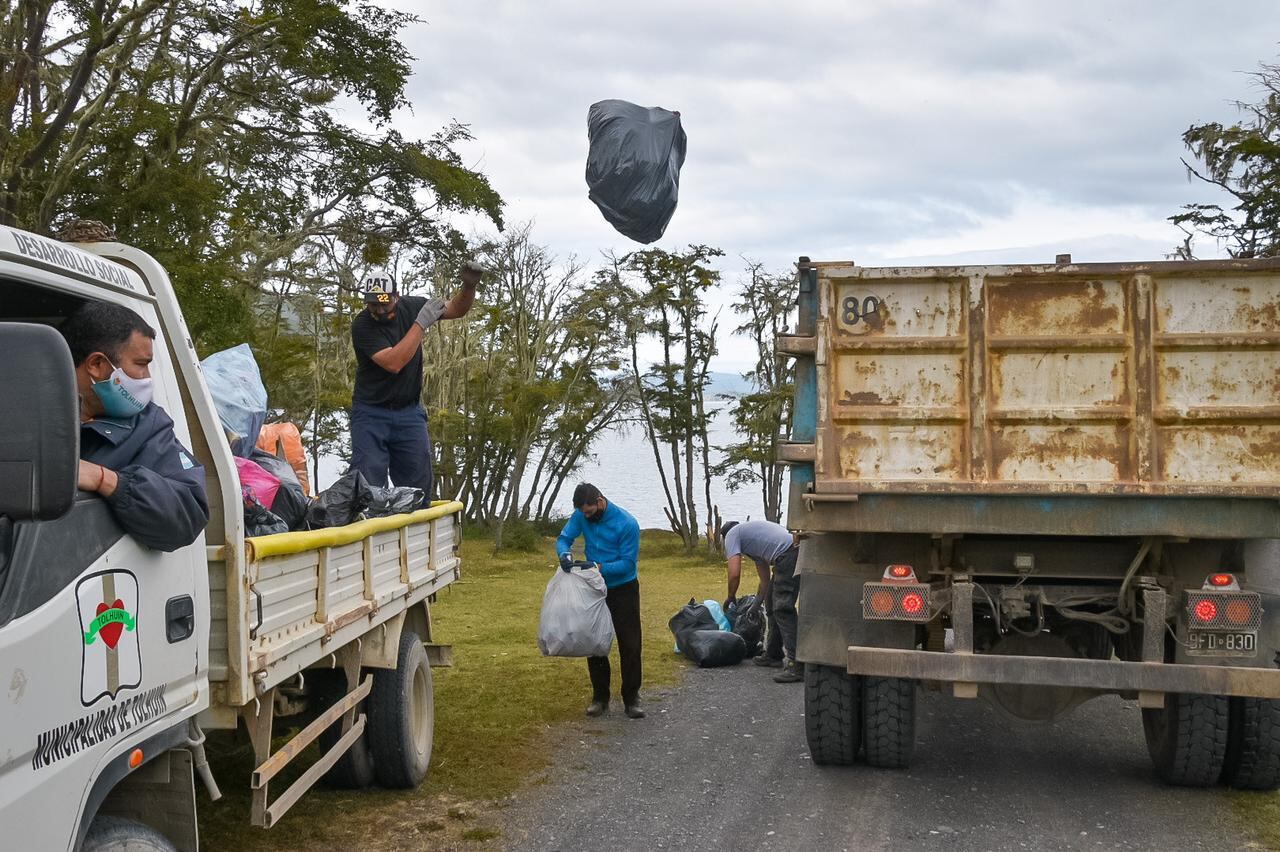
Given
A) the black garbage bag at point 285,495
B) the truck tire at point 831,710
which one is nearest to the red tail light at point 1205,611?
the truck tire at point 831,710

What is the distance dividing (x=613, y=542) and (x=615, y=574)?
217 mm

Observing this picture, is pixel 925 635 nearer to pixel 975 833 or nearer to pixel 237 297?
pixel 975 833

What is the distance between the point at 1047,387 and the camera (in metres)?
5.90

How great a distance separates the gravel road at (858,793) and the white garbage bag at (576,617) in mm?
541

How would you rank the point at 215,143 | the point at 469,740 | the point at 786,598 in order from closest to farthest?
the point at 469,740 < the point at 786,598 < the point at 215,143

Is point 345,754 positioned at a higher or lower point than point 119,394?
lower

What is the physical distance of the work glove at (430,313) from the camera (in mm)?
6934

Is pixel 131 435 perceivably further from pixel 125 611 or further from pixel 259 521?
pixel 259 521

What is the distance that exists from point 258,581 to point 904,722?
3.93 m

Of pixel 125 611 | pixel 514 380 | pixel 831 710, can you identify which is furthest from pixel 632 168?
pixel 514 380

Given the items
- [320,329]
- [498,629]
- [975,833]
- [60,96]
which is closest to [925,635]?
[975,833]

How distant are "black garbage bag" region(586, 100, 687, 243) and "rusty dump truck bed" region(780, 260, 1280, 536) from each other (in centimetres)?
250

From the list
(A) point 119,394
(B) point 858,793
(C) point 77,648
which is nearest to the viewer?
(C) point 77,648

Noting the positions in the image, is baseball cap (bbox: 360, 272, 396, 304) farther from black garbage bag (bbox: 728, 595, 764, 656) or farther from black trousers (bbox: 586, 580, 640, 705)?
black garbage bag (bbox: 728, 595, 764, 656)
